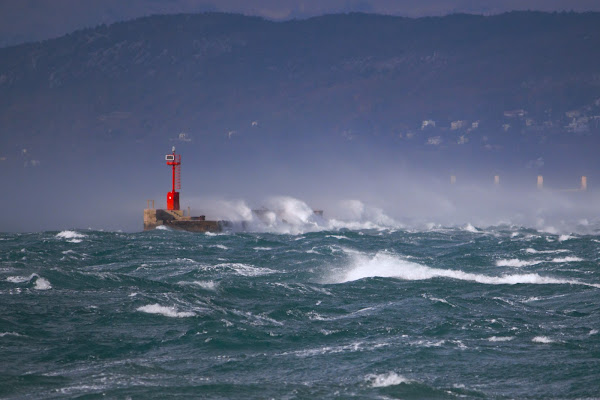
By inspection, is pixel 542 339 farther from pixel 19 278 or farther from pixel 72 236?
pixel 72 236

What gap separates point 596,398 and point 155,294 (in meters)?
18.7

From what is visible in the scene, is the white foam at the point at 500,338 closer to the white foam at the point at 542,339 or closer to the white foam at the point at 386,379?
the white foam at the point at 542,339

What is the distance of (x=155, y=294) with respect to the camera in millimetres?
32781

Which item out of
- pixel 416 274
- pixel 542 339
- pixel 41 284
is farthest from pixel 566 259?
pixel 41 284

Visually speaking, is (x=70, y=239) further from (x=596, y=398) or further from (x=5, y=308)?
(x=596, y=398)

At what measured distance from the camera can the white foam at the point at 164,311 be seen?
2867 cm

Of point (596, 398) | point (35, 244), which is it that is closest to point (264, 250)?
point (35, 244)

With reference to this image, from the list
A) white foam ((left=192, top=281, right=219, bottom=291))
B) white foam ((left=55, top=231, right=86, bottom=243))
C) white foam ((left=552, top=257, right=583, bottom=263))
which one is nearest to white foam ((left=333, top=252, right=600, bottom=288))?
white foam ((left=192, top=281, right=219, bottom=291))

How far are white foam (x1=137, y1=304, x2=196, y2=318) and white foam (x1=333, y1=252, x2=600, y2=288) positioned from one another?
12.7m

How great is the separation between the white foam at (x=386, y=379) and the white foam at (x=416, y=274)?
1918 centimetres

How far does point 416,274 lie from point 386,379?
71.4 ft

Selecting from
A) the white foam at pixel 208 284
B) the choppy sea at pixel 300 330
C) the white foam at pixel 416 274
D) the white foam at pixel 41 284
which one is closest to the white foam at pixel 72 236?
the choppy sea at pixel 300 330

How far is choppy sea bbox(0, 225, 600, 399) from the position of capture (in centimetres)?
2038

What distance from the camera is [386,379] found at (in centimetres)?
2080
